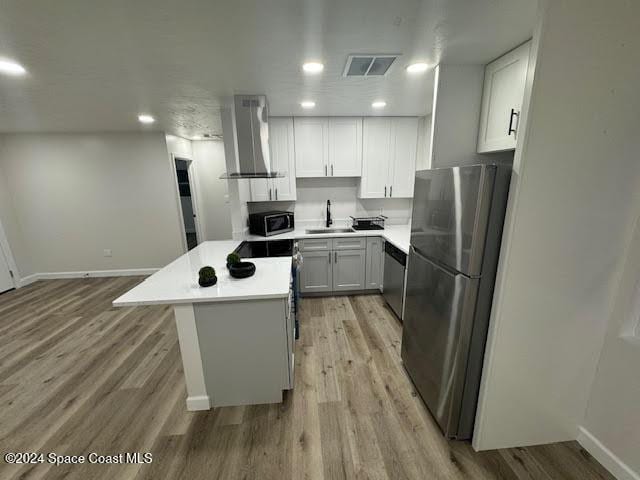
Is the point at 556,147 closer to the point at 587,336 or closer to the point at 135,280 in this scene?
the point at 587,336

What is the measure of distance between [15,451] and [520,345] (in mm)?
3118

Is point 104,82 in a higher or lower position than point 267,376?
higher

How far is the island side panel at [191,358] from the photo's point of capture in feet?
5.44

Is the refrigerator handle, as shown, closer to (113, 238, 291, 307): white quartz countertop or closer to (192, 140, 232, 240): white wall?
(113, 238, 291, 307): white quartz countertop

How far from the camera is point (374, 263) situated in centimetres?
339

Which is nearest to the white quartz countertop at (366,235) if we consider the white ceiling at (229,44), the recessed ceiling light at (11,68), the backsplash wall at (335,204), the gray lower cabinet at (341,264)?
the gray lower cabinet at (341,264)

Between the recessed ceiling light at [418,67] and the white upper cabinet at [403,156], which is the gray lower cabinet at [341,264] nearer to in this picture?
the white upper cabinet at [403,156]

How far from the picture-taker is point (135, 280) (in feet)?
14.0

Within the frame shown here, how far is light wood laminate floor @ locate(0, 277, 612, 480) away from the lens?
1.45m

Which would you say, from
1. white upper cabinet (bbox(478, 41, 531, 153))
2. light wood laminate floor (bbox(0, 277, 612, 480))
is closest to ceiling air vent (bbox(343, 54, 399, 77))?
white upper cabinet (bbox(478, 41, 531, 153))

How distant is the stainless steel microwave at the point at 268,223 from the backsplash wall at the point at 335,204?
1.46 ft

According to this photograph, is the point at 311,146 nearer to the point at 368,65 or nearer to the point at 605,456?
the point at 368,65

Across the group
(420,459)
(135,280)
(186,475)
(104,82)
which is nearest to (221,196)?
(135,280)

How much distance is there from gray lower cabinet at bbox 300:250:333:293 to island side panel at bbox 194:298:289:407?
62.3 inches
